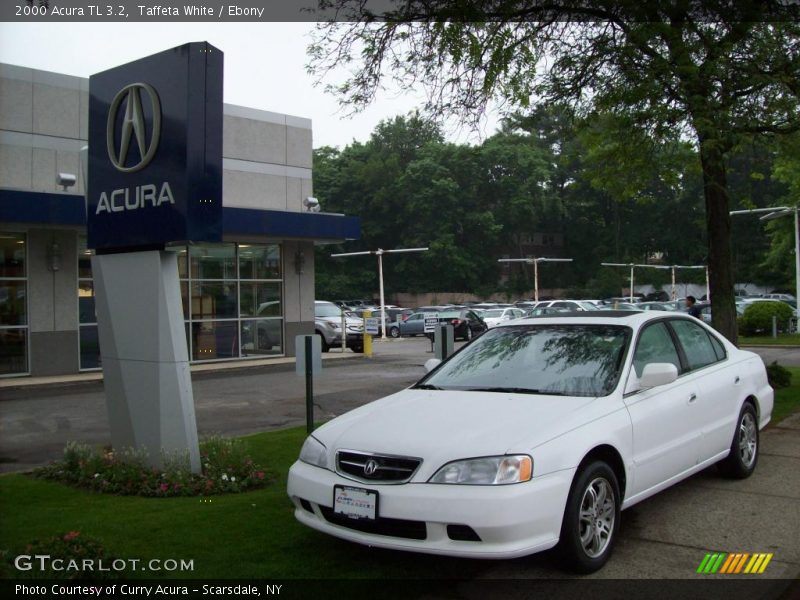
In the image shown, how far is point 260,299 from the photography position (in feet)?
70.8

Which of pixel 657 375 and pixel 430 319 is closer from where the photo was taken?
pixel 657 375

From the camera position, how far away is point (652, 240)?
83.9 metres

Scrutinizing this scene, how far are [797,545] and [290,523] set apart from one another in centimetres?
345

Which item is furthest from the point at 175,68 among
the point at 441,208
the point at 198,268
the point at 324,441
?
the point at 441,208

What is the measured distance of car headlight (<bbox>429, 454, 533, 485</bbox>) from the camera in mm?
4363

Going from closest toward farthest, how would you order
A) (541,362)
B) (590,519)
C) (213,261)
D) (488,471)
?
(488,471) → (590,519) → (541,362) → (213,261)

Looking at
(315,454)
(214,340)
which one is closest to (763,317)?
(214,340)

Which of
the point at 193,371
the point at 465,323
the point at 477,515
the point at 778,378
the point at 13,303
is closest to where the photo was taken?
the point at 477,515

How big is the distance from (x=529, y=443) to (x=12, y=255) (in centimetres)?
1537

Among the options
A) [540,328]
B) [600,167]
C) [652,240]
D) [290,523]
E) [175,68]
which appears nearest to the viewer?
[290,523]

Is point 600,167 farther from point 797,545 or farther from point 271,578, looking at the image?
point 271,578

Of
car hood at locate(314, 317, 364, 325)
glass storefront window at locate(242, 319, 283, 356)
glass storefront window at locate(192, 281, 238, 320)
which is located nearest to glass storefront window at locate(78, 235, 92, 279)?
glass storefront window at locate(192, 281, 238, 320)

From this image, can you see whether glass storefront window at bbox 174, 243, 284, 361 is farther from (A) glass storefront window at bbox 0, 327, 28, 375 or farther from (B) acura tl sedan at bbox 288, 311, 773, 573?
(B) acura tl sedan at bbox 288, 311, 773, 573

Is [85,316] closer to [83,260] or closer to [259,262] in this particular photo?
[83,260]
